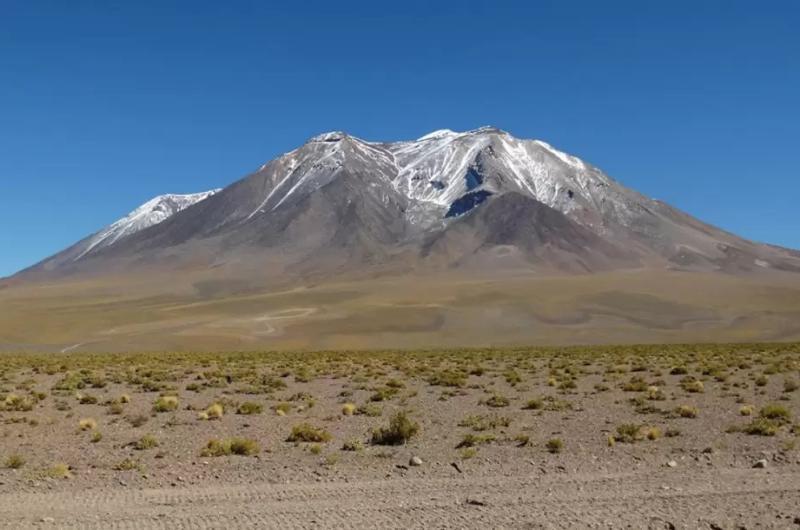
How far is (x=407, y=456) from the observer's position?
1506 cm

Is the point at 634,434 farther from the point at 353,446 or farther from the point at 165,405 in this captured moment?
the point at 165,405

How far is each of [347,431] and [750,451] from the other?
8.44 m

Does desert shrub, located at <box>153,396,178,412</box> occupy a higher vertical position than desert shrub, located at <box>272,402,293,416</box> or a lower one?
higher

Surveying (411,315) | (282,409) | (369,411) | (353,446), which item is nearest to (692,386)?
(369,411)

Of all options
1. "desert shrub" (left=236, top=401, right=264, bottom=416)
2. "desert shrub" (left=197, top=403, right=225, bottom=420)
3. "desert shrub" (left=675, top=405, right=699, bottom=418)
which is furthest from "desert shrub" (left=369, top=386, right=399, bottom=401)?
"desert shrub" (left=675, top=405, right=699, bottom=418)

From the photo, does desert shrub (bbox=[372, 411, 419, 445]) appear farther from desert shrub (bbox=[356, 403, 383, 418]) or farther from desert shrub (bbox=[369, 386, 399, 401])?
desert shrub (bbox=[369, 386, 399, 401])

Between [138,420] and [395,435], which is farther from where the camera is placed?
[138,420]

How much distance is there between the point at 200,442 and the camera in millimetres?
16484

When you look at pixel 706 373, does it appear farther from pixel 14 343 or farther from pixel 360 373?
pixel 14 343

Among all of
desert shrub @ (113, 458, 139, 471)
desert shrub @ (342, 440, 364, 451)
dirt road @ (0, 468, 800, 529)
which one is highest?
desert shrub @ (113, 458, 139, 471)

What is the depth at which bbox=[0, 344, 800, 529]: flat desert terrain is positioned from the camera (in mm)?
11047

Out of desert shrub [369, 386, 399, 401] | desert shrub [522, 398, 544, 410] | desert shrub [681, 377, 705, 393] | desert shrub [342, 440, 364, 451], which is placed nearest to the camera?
desert shrub [342, 440, 364, 451]

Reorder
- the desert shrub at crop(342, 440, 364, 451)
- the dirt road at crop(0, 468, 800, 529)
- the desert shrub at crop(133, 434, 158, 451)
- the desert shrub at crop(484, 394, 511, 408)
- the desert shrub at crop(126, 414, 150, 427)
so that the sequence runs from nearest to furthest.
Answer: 1. the dirt road at crop(0, 468, 800, 529)
2. the desert shrub at crop(342, 440, 364, 451)
3. the desert shrub at crop(133, 434, 158, 451)
4. the desert shrub at crop(126, 414, 150, 427)
5. the desert shrub at crop(484, 394, 511, 408)

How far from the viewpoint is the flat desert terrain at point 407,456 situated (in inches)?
435
